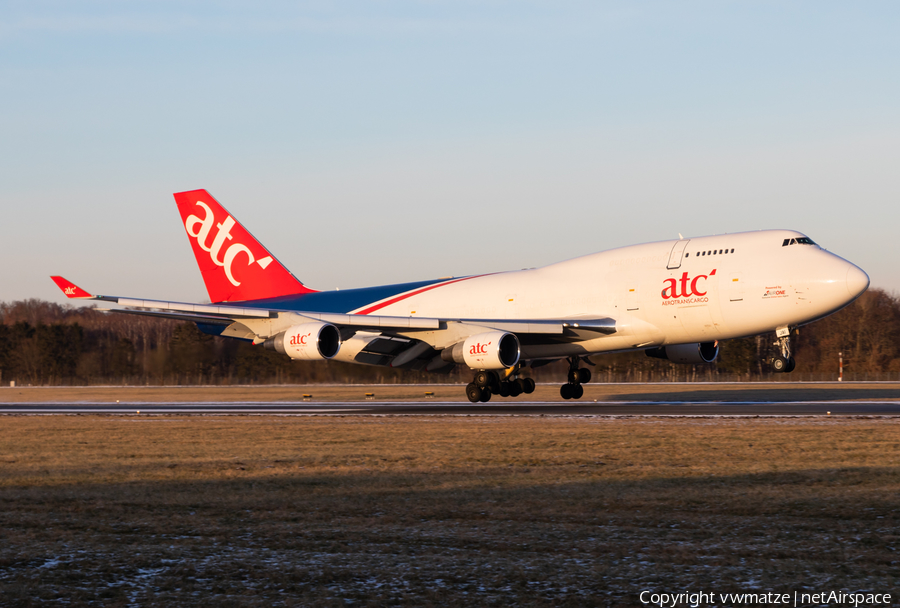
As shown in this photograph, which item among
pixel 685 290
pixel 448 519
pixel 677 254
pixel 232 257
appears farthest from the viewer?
pixel 232 257

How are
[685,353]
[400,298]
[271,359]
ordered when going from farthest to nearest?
1. [271,359]
2. [400,298]
3. [685,353]

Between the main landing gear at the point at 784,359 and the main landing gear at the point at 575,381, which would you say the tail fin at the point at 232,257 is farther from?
the main landing gear at the point at 784,359

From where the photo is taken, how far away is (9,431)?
936 inches

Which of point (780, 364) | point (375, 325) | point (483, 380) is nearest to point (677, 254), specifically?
point (780, 364)

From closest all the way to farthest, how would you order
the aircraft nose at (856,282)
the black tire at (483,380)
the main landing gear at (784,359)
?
1. the aircraft nose at (856,282)
2. the main landing gear at (784,359)
3. the black tire at (483,380)

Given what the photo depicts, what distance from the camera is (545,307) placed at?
34031 mm

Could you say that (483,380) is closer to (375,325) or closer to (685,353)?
(375,325)

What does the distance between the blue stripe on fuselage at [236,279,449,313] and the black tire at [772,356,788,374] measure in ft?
50.6

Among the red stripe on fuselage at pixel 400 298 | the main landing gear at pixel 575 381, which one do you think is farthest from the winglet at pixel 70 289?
the main landing gear at pixel 575 381

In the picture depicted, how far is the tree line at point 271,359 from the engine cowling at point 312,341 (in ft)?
57.1

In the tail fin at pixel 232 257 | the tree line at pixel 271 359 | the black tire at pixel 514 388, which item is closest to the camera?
the black tire at pixel 514 388

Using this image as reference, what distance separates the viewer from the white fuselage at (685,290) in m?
28.2

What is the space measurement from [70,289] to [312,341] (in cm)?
895

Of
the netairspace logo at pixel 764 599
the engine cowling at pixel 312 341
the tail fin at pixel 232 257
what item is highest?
the tail fin at pixel 232 257
